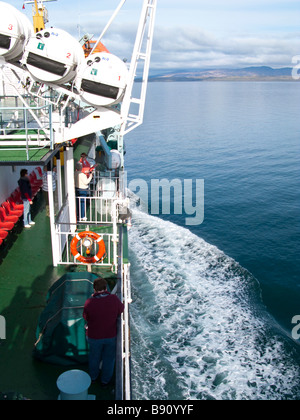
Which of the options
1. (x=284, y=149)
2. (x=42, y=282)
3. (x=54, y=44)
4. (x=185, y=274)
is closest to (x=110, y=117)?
(x=54, y=44)

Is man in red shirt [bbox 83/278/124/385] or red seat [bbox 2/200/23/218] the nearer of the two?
man in red shirt [bbox 83/278/124/385]

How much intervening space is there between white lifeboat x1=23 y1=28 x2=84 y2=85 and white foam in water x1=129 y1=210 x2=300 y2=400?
6950 mm

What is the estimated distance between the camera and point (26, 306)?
6781 millimetres

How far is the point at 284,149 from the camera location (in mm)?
37750

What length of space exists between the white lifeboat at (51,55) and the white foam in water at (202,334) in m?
6.95

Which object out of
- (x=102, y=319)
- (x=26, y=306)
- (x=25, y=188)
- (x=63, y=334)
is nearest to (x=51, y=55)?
(x=25, y=188)

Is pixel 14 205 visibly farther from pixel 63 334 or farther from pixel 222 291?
pixel 222 291

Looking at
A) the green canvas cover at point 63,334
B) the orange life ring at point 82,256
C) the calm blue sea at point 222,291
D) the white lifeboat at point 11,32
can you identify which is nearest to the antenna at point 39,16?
the calm blue sea at point 222,291

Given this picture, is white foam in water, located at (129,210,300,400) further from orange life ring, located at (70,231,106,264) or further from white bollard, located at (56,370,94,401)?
white bollard, located at (56,370,94,401)

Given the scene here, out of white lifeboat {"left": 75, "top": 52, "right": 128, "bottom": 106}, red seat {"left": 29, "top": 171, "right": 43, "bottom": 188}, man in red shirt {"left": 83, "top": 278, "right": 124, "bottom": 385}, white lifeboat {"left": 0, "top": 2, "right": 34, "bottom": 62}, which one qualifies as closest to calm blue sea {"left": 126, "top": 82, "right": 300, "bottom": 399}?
man in red shirt {"left": 83, "top": 278, "right": 124, "bottom": 385}

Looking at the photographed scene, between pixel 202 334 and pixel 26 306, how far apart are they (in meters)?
5.69

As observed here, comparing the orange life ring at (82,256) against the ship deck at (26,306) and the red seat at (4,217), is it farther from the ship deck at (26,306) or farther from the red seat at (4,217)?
the red seat at (4,217)

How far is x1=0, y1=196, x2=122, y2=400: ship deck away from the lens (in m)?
5.09
